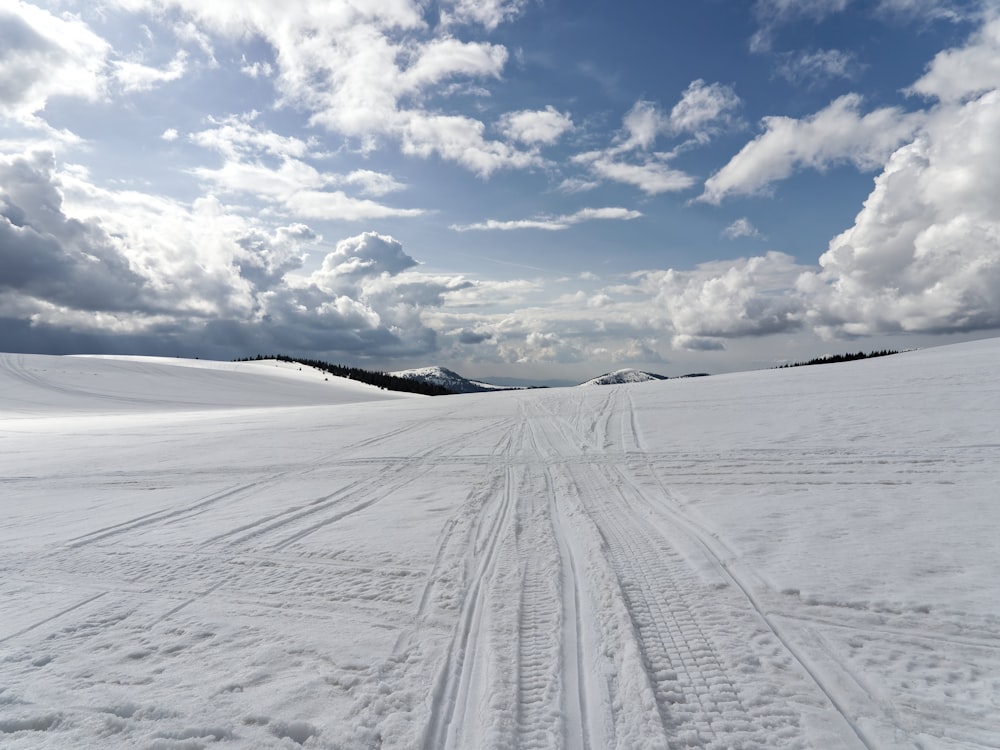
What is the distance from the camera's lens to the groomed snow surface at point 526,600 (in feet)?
10.7

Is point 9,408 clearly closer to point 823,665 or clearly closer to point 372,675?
point 372,675

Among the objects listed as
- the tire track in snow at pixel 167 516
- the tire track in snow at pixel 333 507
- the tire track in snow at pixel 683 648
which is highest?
the tire track in snow at pixel 683 648

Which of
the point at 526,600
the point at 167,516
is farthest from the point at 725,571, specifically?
the point at 167,516

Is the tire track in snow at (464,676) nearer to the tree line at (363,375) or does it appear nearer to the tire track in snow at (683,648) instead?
the tire track in snow at (683,648)

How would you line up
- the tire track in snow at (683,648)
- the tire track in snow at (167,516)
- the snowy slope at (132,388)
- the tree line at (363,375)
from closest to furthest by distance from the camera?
the tire track in snow at (683,648), the tire track in snow at (167,516), the snowy slope at (132,388), the tree line at (363,375)

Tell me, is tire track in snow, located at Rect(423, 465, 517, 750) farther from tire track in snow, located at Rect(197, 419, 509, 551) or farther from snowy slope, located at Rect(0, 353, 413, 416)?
snowy slope, located at Rect(0, 353, 413, 416)

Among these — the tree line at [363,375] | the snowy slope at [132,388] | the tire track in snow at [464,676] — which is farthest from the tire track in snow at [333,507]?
the tree line at [363,375]

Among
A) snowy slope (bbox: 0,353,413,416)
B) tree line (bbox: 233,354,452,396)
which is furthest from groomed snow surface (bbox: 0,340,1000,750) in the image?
tree line (bbox: 233,354,452,396)

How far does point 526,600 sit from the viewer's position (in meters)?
4.74

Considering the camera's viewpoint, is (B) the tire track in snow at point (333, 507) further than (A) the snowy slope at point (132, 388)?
No

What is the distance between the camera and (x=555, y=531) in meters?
6.72

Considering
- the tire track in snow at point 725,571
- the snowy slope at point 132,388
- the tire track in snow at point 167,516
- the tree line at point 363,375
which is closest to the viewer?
the tire track in snow at point 725,571

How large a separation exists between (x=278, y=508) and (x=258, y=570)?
2775 millimetres

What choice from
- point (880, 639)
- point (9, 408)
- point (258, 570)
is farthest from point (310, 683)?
point (9, 408)
